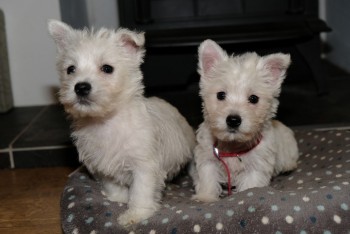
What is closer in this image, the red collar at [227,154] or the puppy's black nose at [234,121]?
the puppy's black nose at [234,121]

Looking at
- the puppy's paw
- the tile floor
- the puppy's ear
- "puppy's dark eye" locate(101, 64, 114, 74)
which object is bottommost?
the tile floor

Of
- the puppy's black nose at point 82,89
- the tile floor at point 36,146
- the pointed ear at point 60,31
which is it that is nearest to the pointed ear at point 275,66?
the puppy's black nose at point 82,89

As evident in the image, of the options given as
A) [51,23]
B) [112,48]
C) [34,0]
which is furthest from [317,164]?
[34,0]

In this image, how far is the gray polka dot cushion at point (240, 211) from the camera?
Result: 1.98 meters

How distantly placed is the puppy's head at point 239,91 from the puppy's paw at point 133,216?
494mm

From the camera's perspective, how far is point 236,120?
2.19 meters

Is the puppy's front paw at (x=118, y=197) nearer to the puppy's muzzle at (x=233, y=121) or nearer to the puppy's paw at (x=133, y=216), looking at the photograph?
the puppy's paw at (x=133, y=216)

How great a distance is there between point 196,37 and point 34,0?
4.47 feet

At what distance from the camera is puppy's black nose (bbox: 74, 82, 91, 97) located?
2.09 meters

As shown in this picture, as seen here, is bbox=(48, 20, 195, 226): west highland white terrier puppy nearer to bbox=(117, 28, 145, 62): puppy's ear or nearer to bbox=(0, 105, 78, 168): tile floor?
bbox=(117, 28, 145, 62): puppy's ear

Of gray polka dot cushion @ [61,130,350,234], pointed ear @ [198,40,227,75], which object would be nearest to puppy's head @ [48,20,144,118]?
pointed ear @ [198,40,227,75]

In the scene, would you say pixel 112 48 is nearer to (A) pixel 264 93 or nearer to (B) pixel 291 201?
(A) pixel 264 93

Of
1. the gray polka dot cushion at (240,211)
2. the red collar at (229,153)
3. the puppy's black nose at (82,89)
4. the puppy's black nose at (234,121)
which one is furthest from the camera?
the red collar at (229,153)

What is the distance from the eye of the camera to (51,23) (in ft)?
7.60
